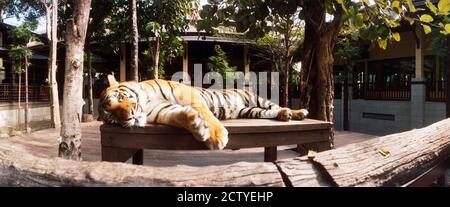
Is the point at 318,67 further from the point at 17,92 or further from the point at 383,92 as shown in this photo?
the point at 17,92

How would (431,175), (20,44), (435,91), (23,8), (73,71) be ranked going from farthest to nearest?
(23,8)
(20,44)
(435,91)
(73,71)
(431,175)

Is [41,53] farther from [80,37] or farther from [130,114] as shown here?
[130,114]

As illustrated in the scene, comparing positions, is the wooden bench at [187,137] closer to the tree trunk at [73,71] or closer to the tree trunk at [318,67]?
the tree trunk at [73,71]

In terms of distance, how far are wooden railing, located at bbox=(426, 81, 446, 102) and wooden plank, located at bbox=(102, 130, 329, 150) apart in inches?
288

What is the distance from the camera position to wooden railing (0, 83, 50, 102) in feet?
45.1

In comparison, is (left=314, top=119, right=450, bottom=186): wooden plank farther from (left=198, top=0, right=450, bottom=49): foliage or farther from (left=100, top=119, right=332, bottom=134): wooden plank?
(left=100, top=119, right=332, bottom=134): wooden plank

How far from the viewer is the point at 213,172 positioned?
120 centimetres

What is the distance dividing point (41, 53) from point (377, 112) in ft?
44.1

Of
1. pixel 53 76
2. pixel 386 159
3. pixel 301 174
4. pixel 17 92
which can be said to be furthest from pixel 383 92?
pixel 17 92

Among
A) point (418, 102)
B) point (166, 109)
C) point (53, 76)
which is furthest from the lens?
point (53, 76)

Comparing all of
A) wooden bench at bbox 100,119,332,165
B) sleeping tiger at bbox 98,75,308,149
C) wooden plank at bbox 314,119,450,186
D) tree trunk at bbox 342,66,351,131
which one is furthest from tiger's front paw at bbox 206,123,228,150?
tree trunk at bbox 342,66,351,131

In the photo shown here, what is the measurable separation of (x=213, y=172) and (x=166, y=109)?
4.07ft
